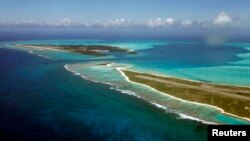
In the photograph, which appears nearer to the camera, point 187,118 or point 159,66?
point 187,118

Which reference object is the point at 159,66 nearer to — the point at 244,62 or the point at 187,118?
the point at 244,62

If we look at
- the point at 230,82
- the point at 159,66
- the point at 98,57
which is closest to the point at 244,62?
the point at 159,66

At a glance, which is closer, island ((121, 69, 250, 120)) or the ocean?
the ocean

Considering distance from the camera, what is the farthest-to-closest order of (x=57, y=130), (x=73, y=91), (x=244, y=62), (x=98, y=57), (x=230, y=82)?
(x=98, y=57) < (x=244, y=62) < (x=230, y=82) < (x=73, y=91) < (x=57, y=130)

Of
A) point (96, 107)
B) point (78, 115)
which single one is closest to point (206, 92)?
point (96, 107)

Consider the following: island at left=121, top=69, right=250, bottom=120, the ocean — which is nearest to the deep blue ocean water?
the ocean

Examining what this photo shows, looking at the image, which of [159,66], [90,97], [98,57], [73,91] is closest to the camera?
[90,97]

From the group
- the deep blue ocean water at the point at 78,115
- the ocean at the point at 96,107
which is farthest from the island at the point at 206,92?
the deep blue ocean water at the point at 78,115

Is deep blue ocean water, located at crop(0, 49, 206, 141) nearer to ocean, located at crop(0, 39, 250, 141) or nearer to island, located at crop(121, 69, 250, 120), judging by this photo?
ocean, located at crop(0, 39, 250, 141)

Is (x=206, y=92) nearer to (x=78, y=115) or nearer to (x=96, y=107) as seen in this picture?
(x=96, y=107)
